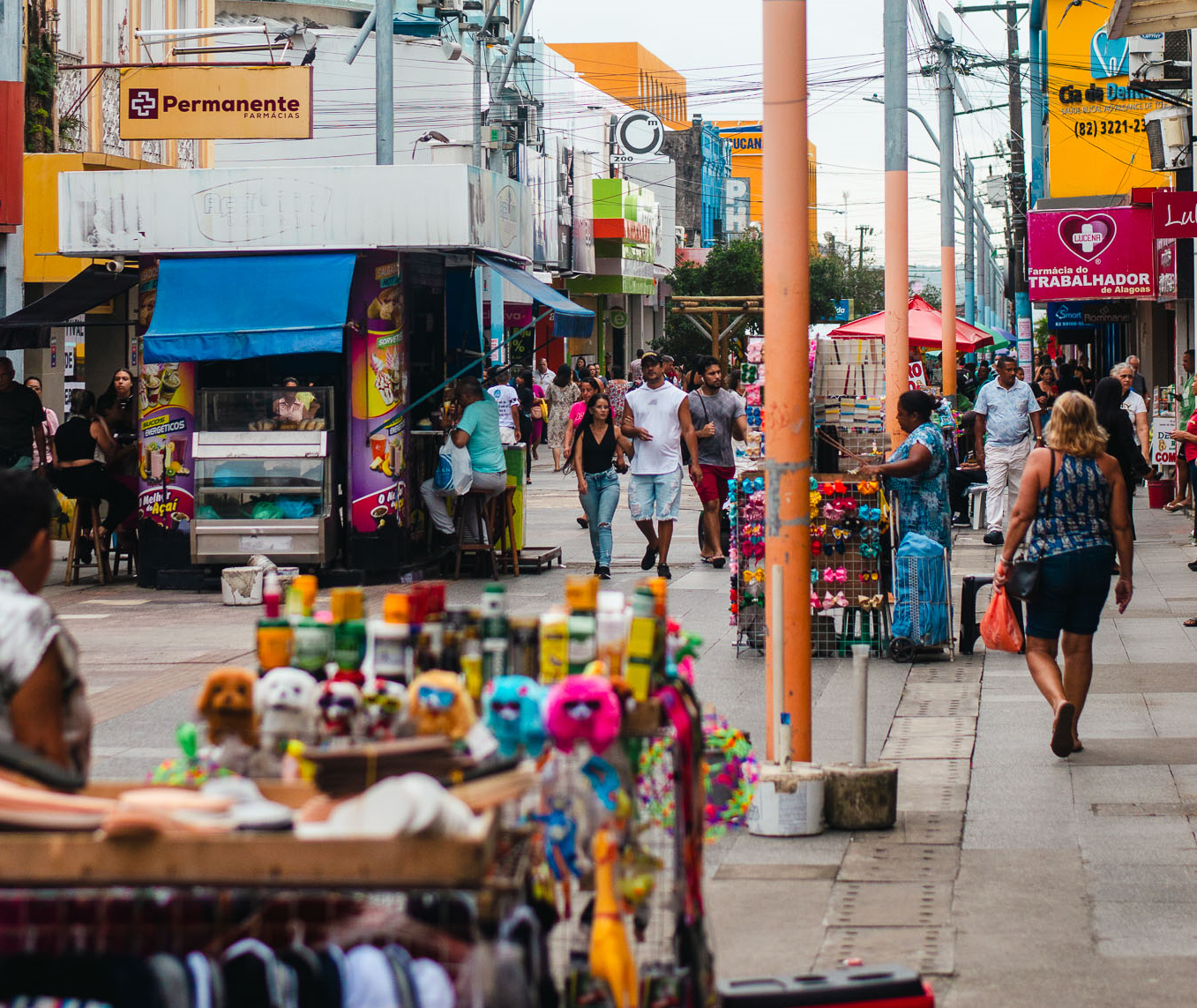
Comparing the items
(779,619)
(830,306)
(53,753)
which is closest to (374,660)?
(53,753)

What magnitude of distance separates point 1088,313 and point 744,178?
217ft

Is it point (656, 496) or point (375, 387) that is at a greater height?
point (375, 387)

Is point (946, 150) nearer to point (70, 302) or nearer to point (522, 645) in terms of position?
point (70, 302)

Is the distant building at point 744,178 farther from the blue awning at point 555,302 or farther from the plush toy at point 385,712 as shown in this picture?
the plush toy at point 385,712

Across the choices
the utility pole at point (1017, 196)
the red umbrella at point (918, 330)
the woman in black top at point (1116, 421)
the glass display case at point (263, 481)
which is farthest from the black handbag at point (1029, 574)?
the utility pole at point (1017, 196)

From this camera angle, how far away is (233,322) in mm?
14453

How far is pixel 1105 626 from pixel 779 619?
628cm

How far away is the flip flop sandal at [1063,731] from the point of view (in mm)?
7816

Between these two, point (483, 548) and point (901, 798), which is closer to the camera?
point (901, 798)

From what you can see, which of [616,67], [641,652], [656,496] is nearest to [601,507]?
[656,496]

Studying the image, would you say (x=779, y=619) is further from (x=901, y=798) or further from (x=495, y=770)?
(x=495, y=770)

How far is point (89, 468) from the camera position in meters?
15.4

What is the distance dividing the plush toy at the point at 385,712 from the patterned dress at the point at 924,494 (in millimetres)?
7851

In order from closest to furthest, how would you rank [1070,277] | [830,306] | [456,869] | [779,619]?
[456,869], [779,619], [1070,277], [830,306]
